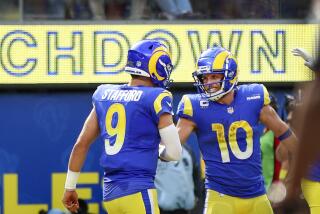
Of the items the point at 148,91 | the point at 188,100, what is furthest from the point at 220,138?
the point at 148,91

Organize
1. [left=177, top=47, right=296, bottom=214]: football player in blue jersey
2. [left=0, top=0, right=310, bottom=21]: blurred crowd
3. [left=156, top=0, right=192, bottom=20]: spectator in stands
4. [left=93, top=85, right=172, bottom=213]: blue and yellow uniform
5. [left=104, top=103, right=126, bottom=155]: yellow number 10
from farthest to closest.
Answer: [left=156, top=0, right=192, bottom=20]: spectator in stands
[left=0, top=0, right=310, bottom=21]: blurred crowd
[left=177, top=47, right=296, bottom=214]: football player in blue jersey
[left=104, top=103, right=126, bottom=155]: yellow number 10
[left=93, top=85, right=172, bottom=213]: blue and yellow uniform

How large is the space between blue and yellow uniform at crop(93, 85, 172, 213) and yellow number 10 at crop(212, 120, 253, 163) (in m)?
0.78

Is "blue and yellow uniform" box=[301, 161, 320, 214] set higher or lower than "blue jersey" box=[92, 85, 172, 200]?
lower

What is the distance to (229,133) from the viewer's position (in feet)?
25.3

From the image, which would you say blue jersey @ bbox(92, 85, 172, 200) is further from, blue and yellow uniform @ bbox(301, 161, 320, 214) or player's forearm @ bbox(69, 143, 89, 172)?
blue and yellow uniform @ bbox(301, 161, 320, 214)

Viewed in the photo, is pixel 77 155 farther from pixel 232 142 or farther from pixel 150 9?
pixel 150 9

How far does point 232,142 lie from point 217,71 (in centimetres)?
53

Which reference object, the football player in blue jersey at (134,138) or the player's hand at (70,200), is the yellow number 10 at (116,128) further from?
the player's hand at (70,200)

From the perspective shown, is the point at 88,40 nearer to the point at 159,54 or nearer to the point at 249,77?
the point at 249,77

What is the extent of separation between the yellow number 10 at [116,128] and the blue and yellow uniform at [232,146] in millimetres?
916

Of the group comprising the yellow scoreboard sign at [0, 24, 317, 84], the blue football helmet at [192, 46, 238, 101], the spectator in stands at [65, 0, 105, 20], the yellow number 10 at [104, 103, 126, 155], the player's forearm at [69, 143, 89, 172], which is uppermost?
the spectator in stands at [65, 0, 105, 20]

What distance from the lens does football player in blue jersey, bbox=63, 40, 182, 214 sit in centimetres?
690

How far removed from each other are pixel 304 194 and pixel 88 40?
395cm

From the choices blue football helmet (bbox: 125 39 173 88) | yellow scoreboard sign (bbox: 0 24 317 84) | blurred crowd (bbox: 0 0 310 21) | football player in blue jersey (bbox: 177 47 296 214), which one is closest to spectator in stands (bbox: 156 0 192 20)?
blurred crowd (bbox: 0 0 310 21)
